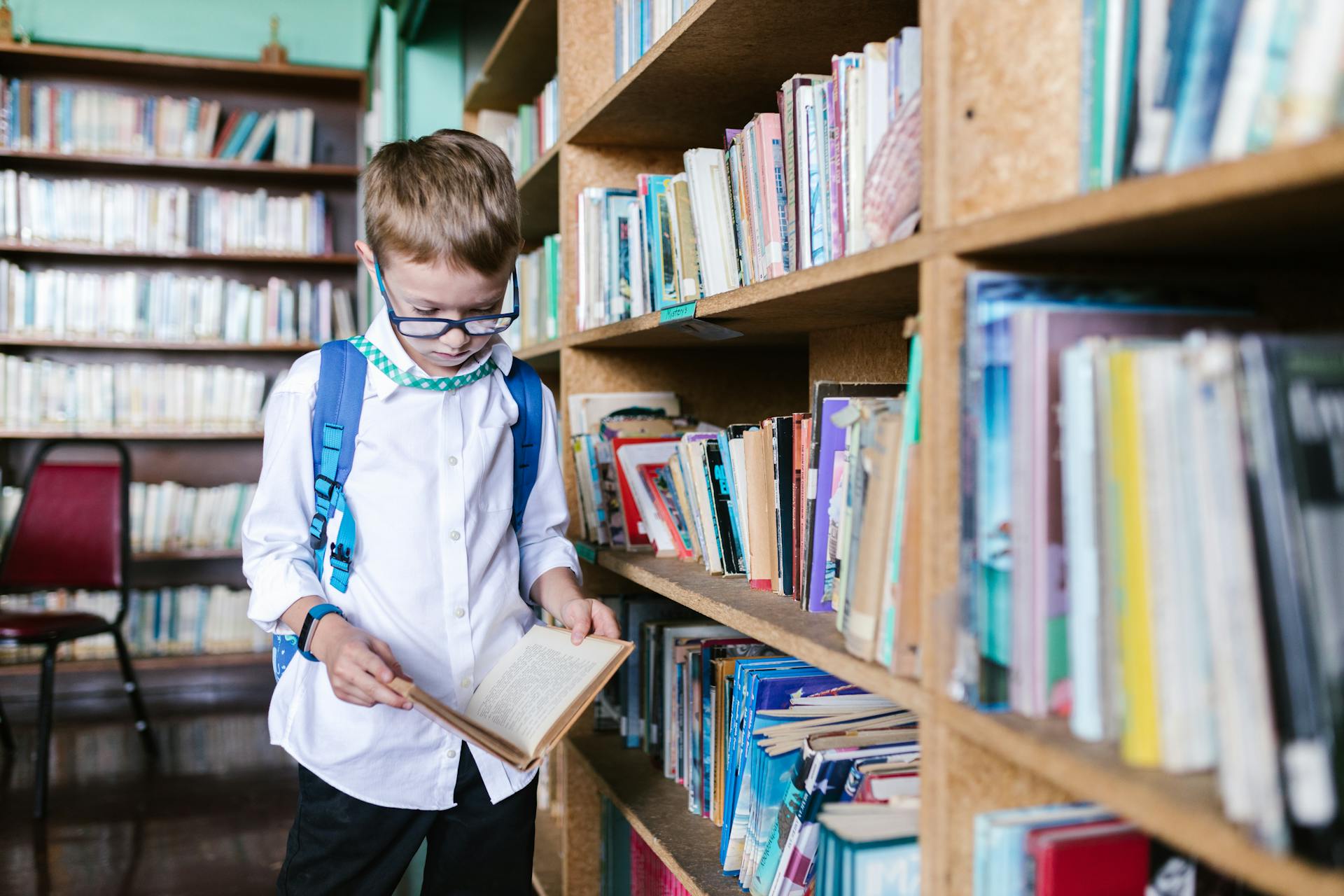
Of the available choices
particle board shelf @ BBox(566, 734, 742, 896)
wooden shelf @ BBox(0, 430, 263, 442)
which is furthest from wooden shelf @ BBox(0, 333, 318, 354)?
particle board shelf @ BBox(566, 734, 742, 896)

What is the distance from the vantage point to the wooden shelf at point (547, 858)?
2160 millimetres

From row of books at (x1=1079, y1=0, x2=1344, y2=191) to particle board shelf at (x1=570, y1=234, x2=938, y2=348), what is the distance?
0.50 feet

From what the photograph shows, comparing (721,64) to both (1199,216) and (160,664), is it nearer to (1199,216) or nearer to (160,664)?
(1199,216)

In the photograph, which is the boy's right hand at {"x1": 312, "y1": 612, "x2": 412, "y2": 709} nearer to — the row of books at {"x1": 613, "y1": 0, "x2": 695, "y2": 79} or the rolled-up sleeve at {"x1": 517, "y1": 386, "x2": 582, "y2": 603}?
the rolled-up sleeve at {"x1": 517, "y1": 386, "x2": 582, "y2": 603}

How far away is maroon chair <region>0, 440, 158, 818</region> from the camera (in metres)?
3.17

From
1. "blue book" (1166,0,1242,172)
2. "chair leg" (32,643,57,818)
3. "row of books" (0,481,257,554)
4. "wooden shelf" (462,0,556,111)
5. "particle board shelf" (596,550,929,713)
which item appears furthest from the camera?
"row of books" (0,481,257,554)

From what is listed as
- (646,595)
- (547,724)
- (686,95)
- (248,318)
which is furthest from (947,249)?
(248,318)

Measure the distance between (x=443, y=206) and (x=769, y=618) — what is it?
643 mm

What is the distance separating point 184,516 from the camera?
4023 mm

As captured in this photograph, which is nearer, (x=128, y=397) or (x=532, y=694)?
(x=532, y=694)

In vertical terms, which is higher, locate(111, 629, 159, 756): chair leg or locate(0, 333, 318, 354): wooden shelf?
locate(0, 333, 318, 354): wooden shelf

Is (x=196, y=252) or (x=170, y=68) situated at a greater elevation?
(x=170, y=68)

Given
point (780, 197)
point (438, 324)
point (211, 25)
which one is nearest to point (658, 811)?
point (438, 324)

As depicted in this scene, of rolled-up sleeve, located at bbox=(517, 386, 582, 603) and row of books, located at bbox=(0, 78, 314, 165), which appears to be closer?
rolled-up sleeve, located at bbox=(517, 386, 582, 603)
